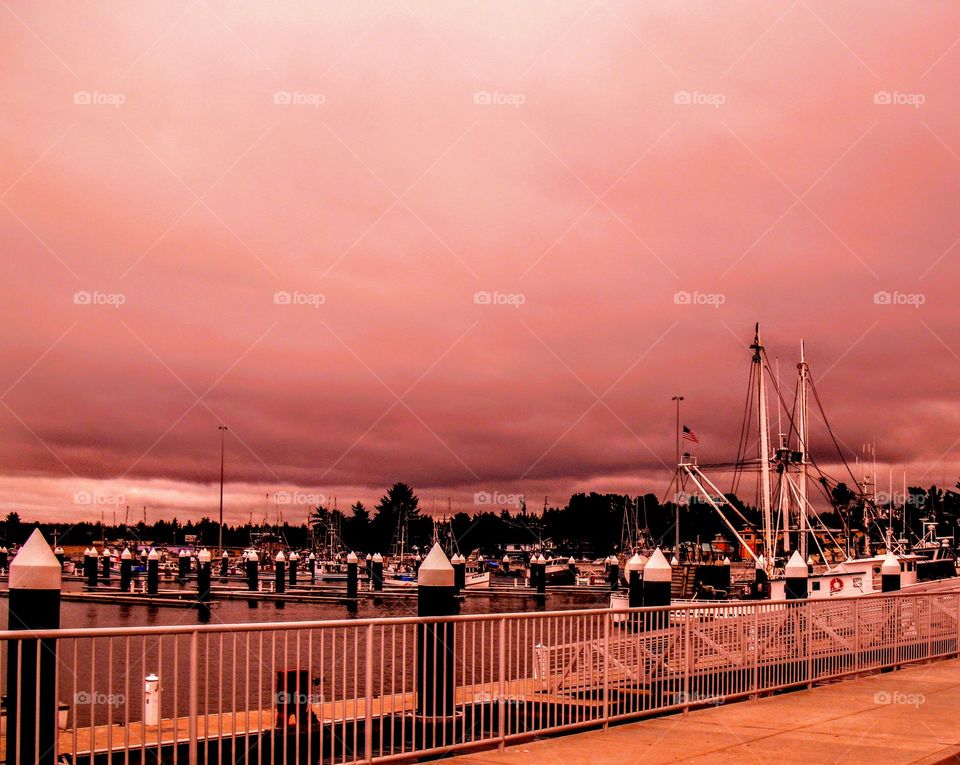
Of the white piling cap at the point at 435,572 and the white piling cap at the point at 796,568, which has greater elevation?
the white piling cap at the point at 435,572

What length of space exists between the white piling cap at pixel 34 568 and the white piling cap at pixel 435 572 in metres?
5.09

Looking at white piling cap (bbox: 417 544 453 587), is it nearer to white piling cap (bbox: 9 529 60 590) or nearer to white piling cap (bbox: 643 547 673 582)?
white piling cap (bbox: 643 547 673 582)

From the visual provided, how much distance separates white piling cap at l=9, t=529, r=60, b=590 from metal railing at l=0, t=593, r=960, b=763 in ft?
1.70

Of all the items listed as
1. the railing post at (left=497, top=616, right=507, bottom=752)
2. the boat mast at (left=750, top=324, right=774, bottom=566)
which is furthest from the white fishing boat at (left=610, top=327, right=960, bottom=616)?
the railing post at (left=497, top=616, right=507, bottom=752)

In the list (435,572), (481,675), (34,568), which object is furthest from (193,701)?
(481,675)

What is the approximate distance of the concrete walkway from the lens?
11172 mm

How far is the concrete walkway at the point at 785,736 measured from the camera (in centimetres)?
1117

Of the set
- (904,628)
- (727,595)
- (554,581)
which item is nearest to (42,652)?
(904,628)

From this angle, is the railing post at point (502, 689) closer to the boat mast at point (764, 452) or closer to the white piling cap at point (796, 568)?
the white piling cap at point (796, 568)

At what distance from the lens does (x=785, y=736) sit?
1252 cm

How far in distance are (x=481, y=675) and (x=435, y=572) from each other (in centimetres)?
128

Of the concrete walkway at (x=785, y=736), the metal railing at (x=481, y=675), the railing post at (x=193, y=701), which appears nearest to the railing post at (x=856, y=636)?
the metal railing at (x=481, y=675)

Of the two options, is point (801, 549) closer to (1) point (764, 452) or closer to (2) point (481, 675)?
(1) point (764, 452)

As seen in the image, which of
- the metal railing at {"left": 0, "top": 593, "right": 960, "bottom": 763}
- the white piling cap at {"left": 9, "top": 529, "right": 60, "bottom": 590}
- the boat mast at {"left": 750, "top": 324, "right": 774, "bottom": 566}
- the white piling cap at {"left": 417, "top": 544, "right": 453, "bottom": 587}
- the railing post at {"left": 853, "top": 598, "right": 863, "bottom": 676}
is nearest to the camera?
the white piling cap at {"left": 9, "top": 529, "right": 60, "bottom": 590}
